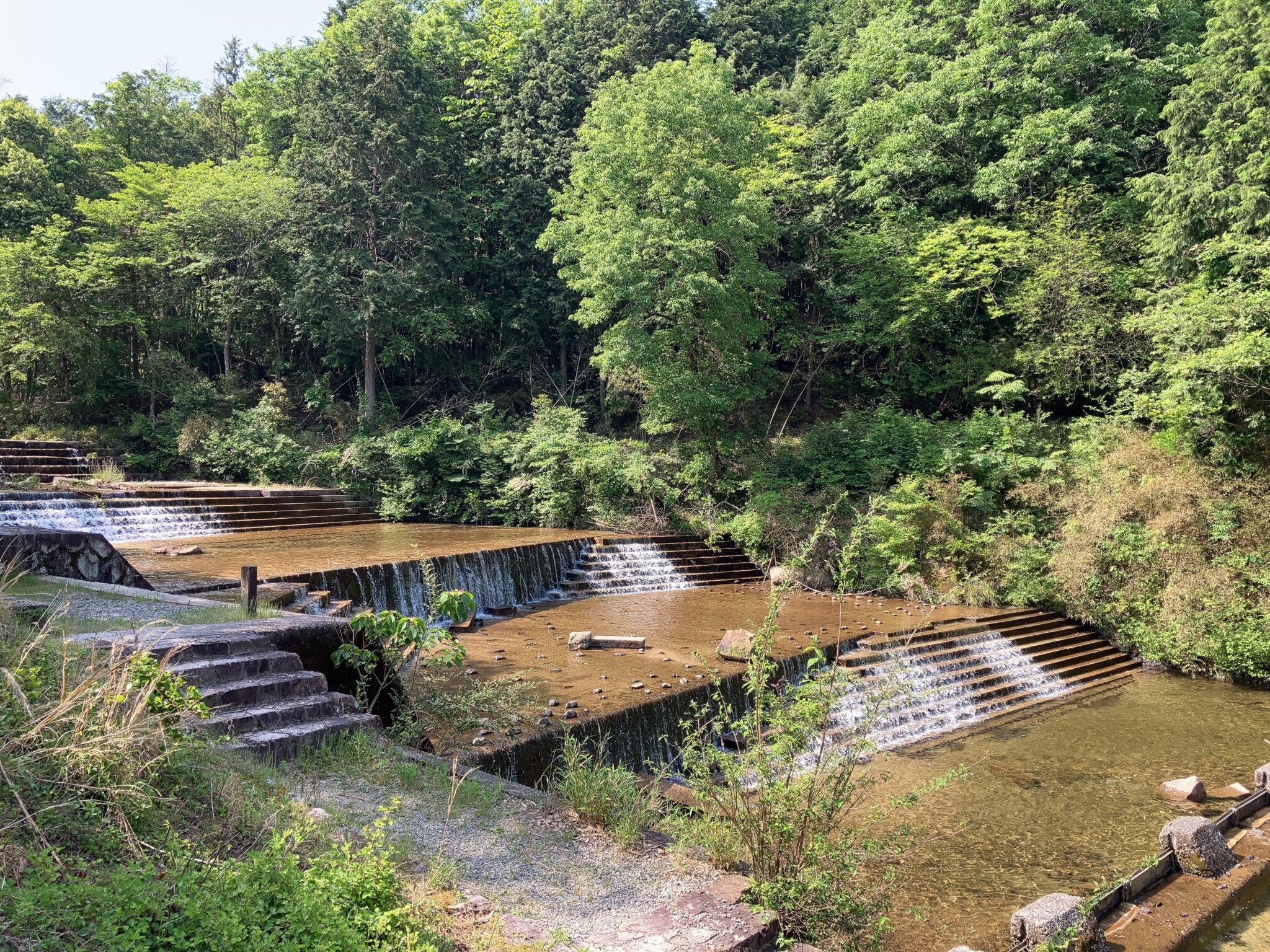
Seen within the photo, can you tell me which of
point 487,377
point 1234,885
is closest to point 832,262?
point 487,377

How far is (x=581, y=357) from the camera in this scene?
2838 centimetres

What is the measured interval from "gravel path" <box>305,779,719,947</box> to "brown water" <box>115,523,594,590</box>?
5971mm

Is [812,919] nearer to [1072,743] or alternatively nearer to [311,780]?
[311,780]

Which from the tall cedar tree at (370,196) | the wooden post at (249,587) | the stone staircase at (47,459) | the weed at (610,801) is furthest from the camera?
the tall cedar tree at (370,196)

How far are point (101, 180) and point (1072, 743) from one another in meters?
32.4

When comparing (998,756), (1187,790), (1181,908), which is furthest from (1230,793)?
(1181,908)

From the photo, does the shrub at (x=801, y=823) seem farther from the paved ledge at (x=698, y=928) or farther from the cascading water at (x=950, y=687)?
the cascading water at (x=950, y=687)

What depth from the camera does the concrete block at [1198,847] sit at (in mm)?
6086

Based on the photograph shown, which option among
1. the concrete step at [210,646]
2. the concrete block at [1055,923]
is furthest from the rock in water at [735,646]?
the concrete step at [210,646]

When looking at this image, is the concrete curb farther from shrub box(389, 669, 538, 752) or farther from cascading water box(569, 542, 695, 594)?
cascading water box(569, 542, 695, 594)

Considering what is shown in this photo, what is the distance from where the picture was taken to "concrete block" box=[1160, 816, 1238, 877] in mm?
6086

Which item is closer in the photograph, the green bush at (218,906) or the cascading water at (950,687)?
the green bush at (218,906)

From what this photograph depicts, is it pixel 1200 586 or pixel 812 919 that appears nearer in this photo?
pixel 812 919

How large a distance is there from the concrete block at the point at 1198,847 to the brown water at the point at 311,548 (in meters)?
8.33
